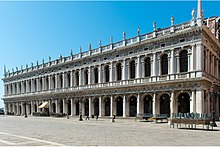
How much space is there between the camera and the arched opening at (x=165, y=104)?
1307 inches

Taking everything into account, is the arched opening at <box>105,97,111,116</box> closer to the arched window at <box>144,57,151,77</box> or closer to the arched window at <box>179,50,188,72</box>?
the arched window at <box>144,57,151,77</box>

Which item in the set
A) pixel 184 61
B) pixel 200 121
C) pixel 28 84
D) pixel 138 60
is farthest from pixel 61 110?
pixel 200 121

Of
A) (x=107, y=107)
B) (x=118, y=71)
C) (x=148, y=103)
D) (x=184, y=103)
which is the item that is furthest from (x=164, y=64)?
(x=107, y=107)

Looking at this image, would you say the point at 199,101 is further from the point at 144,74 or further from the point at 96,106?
the point at 96,106

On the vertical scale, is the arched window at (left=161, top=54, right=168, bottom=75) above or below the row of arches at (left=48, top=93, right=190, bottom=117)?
above

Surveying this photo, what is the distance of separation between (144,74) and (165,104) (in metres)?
5.28

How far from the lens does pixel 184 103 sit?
31.4 m

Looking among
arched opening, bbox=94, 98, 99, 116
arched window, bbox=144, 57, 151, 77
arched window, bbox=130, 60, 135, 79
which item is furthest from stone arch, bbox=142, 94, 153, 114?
arched opening, bbox=94, 98, 99, 116

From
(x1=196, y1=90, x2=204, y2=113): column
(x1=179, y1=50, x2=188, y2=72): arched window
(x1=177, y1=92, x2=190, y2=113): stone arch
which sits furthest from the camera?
(x1=179, y1=50, x2=188, y2=72): arched window

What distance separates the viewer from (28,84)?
206 feet

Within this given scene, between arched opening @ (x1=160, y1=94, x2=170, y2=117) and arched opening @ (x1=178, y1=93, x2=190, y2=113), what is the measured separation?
1.78 m

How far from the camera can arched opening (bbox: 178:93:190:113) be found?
1221 inches

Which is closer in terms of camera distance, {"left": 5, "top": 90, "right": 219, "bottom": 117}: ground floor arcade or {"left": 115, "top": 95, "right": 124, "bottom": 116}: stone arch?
{"left": 5, "top": 90, "right": 219, "bottom": 117}: ground floor arcade

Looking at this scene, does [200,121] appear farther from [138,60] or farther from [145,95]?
[138,60]
